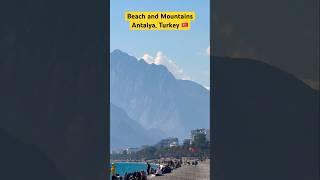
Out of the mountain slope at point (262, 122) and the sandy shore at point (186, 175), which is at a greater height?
the mountain slope at point (262, 122)

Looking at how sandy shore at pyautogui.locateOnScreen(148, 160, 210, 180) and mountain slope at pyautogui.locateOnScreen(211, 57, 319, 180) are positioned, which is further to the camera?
sandy shore at pyautogui.locateOnScreen(148, 160, 210, 180)

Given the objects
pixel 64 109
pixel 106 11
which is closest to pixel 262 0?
pixel 106 11

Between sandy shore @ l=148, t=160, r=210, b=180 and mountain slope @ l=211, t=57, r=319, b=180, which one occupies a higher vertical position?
mountain slope @ l=211, t=57, r=319, b=180

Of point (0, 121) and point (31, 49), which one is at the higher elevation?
point (31, 49)

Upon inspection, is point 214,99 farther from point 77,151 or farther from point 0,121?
point 0,121

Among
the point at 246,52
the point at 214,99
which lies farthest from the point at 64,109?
the point at 246,52

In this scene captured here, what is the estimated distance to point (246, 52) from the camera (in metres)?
13.0

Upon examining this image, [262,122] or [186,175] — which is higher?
[262,122]

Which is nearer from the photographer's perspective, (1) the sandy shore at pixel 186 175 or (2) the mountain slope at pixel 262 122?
(2) the mountain slope at pixel 262 122

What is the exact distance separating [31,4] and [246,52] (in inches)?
204

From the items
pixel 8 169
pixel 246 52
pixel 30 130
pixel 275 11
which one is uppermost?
pixel 275 11

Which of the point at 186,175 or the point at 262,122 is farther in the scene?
the point at 186,175

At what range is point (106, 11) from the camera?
524 inches

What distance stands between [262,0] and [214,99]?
260cm
